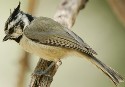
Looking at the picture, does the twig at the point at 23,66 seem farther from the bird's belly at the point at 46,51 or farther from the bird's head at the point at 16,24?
the bird's belly at the point at 46,51

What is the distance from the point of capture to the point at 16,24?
9.89 ft

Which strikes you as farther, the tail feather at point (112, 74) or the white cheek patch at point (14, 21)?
the white cheek patch at point (14, 21)

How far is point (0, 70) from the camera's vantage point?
4.49m

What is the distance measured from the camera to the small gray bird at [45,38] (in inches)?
114

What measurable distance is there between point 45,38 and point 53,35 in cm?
5

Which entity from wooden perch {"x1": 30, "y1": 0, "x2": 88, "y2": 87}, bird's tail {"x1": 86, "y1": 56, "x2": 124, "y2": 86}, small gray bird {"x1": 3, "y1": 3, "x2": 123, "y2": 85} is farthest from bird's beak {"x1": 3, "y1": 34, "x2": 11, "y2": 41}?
bird's tail {"x1": 86, "y1": 56, "x2": 124, "y2": 86}

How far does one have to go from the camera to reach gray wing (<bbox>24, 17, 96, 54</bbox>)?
290 cm

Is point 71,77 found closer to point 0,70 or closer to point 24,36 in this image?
point 0,70

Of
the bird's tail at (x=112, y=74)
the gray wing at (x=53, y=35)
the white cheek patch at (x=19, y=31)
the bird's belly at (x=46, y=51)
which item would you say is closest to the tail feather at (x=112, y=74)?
the bird's tail at (x=112, y=74)

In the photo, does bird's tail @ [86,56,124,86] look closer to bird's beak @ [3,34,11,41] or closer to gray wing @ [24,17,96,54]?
gray wing @ [24,17,96,54]

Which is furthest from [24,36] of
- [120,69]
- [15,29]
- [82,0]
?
[120,69]

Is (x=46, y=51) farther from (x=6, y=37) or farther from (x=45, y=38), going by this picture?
(x=6, y=37)

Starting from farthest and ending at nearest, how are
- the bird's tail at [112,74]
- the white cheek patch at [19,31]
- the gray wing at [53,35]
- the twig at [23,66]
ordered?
the twig at [23,66], the white cheek patch at [19,31], the gray wing at [53,35], the bird's tail at [112,74]

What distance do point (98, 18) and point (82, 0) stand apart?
163 centimetres
